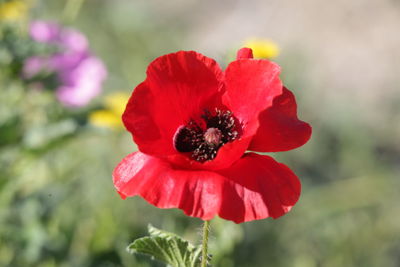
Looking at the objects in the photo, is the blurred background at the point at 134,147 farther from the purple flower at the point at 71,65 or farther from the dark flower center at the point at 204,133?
the dark flower center at the point at 204,133

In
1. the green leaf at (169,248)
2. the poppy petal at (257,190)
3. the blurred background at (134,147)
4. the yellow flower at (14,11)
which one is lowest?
the blurred background at (134,147)

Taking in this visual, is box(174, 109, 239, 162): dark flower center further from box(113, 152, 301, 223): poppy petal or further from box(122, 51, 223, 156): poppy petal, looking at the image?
box(113, 152, 301, 223): poppy petal

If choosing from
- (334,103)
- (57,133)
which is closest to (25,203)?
(57,133)

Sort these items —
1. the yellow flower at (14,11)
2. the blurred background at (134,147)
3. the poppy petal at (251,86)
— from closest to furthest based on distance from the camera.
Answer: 1. the poppy petal at (251,86)
2. the blurred background at (134,147)
3. the yellow flower at (14,11)

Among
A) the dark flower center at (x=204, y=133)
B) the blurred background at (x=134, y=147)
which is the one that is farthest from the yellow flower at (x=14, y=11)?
the dark flower center at (x=204, y=133)

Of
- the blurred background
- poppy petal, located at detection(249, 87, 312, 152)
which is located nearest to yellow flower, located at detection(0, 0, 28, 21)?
the blurred background

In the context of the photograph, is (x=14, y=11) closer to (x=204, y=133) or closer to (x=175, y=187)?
(x=204, y=133)

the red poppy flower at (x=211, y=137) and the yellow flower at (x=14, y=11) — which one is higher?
the yellow flower at (x=14, y=11)
